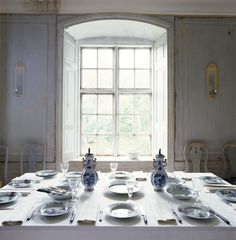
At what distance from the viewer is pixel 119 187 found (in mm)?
2002

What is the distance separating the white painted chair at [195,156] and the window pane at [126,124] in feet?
3.03

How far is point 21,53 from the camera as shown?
3.46 m

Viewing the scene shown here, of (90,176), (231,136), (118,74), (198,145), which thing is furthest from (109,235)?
(118,74)

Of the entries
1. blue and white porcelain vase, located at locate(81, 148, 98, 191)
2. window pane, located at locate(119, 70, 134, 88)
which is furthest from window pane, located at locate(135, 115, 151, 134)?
blue and white porcelain vase, located at locate(81, 148, 98, 191)

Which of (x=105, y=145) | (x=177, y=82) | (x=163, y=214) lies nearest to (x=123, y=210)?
(x=163, y=214)

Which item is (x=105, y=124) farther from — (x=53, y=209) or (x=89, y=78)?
(x=53, y=209)

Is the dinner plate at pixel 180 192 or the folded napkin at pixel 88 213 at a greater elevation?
the dinner plate at pixel 180 192

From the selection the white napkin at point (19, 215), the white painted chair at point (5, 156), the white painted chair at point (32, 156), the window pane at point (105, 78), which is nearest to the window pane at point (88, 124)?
the window pane at point (105, 78)

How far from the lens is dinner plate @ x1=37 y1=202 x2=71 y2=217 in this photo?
4.66 feet

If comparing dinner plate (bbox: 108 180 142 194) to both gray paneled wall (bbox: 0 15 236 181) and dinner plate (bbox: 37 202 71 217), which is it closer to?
dinner plate (bbox: 37 202 71 217)

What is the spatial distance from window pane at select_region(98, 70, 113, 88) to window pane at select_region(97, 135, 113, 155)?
30.6 inches

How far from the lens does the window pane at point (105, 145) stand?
3.96 metres

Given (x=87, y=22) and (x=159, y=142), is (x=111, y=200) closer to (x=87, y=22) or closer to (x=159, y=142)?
(x=159, y=142)

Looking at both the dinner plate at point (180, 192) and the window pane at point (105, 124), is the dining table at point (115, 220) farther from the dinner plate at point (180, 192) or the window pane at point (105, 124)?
the window pane at point (105, 124)
